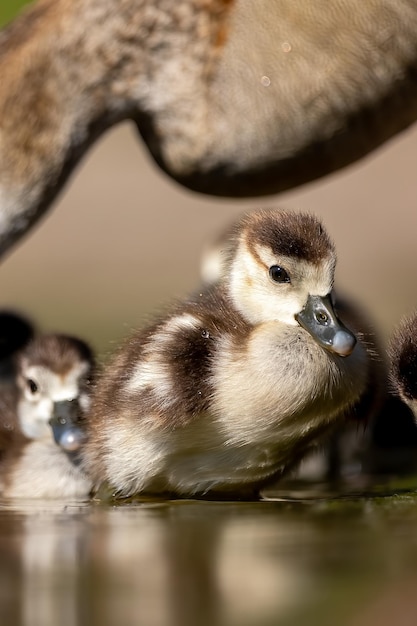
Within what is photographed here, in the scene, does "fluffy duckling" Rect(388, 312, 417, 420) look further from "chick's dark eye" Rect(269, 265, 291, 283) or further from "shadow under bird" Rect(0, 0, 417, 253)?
"shadow under bird" Rect(0, 0, 417, 253)

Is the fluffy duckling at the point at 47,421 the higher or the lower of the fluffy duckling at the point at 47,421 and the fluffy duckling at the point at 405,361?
the lower

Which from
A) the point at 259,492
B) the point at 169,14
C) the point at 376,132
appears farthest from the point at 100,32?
the point at 259,492

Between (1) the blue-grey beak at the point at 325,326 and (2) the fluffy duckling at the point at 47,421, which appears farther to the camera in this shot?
(2) the fluffy duckling at the point at 47,421

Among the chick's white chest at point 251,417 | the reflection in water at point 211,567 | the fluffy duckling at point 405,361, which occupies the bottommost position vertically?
the fluffy duckling at point 405,361

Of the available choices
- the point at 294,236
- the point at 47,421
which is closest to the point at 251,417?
the point at 294,236

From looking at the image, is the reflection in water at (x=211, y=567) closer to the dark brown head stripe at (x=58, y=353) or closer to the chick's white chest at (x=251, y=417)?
the chick's white chest at (x=251, y=417)

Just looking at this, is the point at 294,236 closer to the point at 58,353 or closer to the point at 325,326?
the point at 325,326

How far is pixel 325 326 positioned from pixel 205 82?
3.85ft

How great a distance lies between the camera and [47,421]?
13.0 feet

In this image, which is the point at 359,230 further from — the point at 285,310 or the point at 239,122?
the point at 285,310

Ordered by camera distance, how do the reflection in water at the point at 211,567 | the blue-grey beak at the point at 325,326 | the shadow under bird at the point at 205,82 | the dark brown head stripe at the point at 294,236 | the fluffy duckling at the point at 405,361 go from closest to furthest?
the reflection in water at the point at 211,567, the blue-grey beak at the point at 325,326, the dark brown head stripe at the point at 294,236, the fluffy duckling at the point at 405,361, the shadow under bird at the point at 205,82

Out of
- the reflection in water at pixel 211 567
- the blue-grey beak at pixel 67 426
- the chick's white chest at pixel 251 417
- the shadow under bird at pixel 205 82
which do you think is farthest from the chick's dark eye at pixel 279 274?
the shadow under bird at pixel 205 82

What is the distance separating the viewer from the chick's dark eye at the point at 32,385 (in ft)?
13.4

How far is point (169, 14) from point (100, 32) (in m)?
0.20
